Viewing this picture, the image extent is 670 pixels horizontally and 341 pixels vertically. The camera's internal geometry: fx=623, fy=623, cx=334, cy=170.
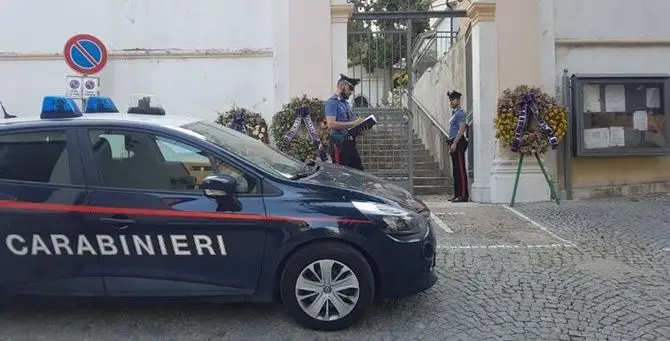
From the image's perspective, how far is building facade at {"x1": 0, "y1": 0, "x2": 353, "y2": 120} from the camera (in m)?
9.80

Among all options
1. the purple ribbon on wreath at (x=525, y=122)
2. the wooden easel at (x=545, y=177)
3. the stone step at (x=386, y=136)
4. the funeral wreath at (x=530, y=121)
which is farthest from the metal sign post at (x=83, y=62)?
the wooden easel at (x=545, y=177)

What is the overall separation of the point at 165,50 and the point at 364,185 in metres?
6.23

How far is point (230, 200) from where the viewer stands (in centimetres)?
420

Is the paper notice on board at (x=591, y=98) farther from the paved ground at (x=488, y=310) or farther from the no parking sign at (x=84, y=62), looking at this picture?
the no parking sign at (x=84, y=62)

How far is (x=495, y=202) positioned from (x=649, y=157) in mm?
2629

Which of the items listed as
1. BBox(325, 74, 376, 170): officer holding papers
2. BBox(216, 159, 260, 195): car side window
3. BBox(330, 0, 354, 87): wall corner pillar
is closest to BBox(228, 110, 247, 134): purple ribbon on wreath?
BBox(330, 0, 354, 87): wall corner pillar

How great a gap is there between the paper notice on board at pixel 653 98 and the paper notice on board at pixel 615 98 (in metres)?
0.39

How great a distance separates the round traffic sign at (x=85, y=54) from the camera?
9000 mm

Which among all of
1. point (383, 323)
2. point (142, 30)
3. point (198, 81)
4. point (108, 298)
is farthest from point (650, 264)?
point (142, 30)

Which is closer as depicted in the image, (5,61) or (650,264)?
(650,264)

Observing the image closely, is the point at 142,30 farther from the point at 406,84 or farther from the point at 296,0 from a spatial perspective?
the point at 406,84

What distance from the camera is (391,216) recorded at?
14.0 feet

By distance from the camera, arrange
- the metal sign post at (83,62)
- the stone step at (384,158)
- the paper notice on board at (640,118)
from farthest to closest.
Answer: the stone step at (384,158) < the paper notice on board at (640,118) < the metal sign post at (83,62)

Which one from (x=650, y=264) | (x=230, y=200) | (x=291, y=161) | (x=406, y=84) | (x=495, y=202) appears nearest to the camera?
(x=230, y=200)
